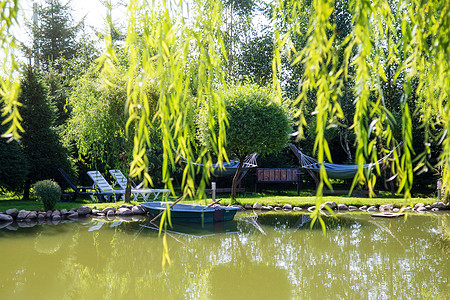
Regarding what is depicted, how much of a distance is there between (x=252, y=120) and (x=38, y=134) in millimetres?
5208

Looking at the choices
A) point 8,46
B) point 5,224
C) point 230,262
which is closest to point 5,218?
point 5,224

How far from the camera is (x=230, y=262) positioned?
447 cm

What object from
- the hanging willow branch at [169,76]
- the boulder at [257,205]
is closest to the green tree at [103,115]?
the boulder at [257,205]

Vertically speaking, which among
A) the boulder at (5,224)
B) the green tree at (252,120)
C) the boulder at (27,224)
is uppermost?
the green tree at (252,120)

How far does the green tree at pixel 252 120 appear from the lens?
830cm

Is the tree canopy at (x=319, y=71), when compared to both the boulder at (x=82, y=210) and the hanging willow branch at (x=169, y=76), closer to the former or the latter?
the hanging willow branch at (x=169, y=76)

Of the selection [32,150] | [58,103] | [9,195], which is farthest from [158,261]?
[58,103]

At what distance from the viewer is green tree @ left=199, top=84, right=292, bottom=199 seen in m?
8.30

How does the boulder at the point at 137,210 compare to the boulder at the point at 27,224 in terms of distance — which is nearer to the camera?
the boulder at the point at 27,224

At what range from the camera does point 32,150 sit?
9508 mm

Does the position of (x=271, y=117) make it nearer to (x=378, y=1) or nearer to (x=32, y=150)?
(x=32, y=150)

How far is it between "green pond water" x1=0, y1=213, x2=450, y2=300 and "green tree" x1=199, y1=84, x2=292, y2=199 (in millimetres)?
2117

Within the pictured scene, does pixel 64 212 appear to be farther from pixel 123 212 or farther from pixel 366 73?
pixel 366 73

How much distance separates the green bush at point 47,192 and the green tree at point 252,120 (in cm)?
308
